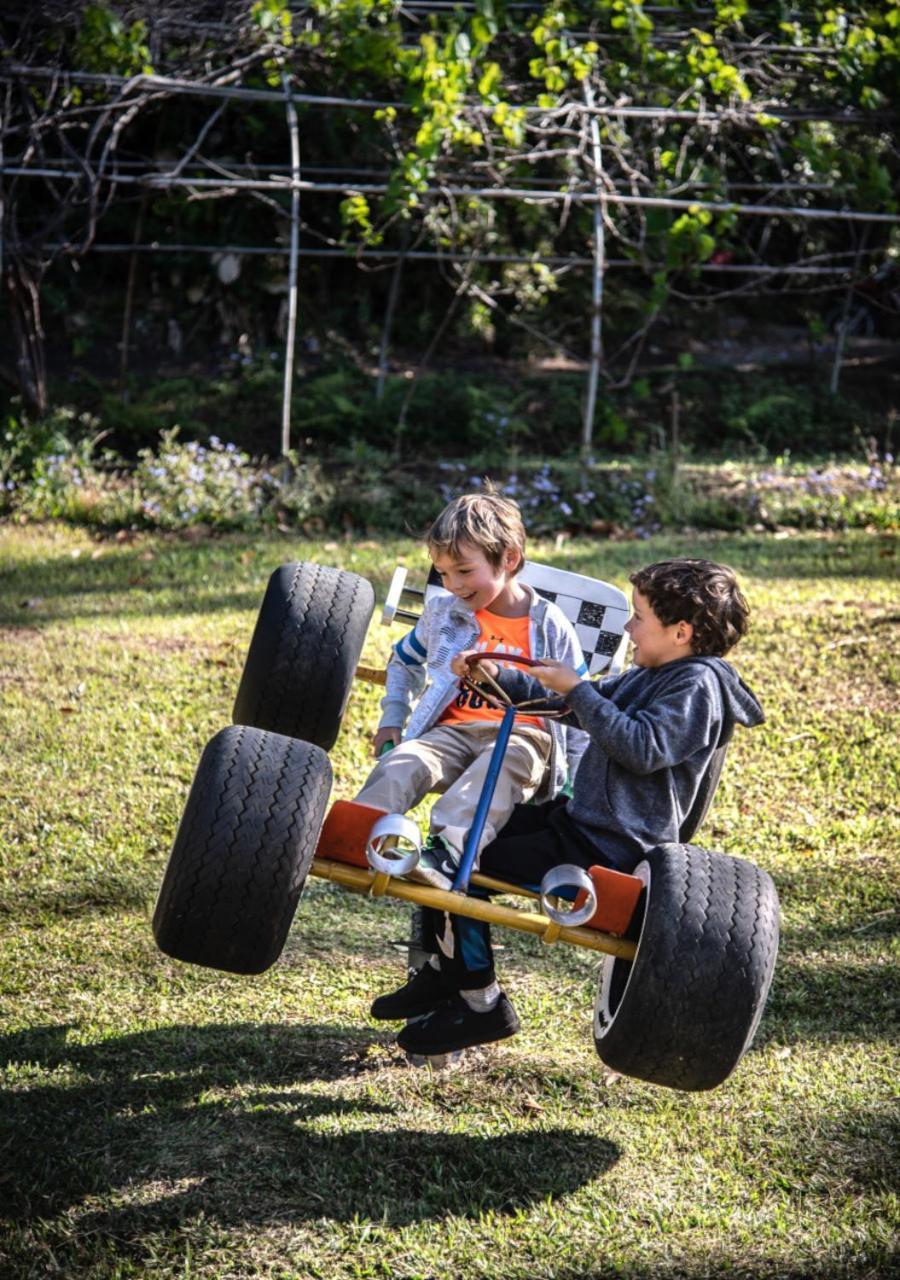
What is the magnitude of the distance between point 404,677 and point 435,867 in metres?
0.91

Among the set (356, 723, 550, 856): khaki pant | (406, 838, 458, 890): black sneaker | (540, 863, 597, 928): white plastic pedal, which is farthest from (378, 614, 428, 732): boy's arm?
(540, 863, 597, 928): white plastic pedal

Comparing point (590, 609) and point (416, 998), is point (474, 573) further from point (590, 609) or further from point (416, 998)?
point (416, 998)

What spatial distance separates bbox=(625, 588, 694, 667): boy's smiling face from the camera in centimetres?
329

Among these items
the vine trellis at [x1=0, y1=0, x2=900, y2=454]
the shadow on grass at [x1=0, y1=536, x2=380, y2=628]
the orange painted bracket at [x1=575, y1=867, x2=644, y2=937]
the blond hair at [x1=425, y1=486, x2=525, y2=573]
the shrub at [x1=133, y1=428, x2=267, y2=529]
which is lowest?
the shadow on grass at [x1=0, y1=536, x2=380, y2=628]

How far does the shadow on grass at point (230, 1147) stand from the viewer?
2.96m

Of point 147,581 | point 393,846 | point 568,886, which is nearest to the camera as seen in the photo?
point 568,886

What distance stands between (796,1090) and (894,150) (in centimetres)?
1031

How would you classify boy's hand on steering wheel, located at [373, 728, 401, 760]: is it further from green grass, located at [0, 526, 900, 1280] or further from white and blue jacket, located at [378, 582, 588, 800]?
green grass, located at [0, 526, 900, 1280]

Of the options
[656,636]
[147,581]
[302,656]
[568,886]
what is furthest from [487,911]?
[147,581]

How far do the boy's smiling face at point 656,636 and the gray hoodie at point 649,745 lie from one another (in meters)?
0.02

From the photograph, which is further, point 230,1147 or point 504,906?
point 230,1147

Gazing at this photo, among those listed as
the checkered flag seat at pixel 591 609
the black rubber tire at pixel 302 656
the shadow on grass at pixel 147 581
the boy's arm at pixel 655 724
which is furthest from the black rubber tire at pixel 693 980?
the shadow on grass at pixel 147 581

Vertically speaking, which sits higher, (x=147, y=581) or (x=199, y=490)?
(x=199, y=490)

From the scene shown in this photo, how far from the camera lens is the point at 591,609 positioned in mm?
4203
